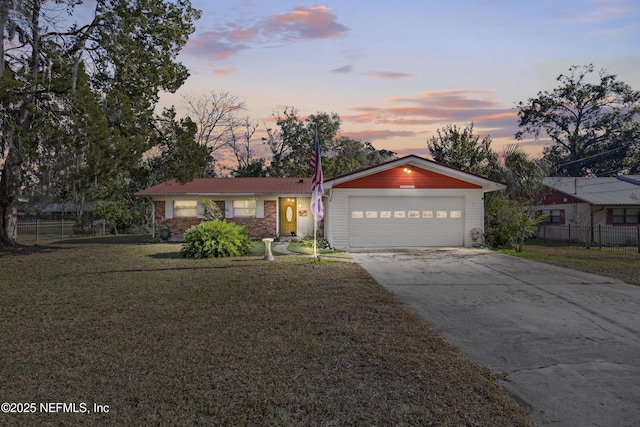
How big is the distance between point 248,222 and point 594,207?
18.6 meters

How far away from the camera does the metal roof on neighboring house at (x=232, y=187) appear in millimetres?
22266

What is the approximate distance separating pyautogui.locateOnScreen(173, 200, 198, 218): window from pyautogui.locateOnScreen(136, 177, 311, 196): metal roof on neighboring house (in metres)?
0.65

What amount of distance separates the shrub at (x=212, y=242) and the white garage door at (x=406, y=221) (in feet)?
16.6

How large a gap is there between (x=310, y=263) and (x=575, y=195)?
60.2ft

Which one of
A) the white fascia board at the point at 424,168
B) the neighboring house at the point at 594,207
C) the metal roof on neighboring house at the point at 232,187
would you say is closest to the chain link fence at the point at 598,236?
the neighboring house at the point at 594,207

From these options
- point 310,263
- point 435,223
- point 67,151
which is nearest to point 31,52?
point 67,151

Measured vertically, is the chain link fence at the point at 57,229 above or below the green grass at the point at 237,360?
above

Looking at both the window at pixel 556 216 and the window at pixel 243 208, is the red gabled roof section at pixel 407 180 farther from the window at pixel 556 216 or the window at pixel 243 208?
the window at pixel 556 216

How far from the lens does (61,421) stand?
347cm

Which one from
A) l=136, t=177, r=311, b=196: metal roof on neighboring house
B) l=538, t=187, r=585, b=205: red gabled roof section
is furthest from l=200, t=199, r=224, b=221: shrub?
l=538, t=187, r=585, b=205: red gabled roof section

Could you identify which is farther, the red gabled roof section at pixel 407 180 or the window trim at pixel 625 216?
the window trim at pixel 625 216

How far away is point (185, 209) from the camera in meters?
22.8

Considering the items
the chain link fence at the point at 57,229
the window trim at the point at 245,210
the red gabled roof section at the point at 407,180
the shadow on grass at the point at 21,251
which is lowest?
the shadow on grass at the point at 21,251

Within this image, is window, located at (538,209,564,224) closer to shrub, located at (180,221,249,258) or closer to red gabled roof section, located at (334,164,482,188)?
red gabled roof section, located at (334,164,482,188)
